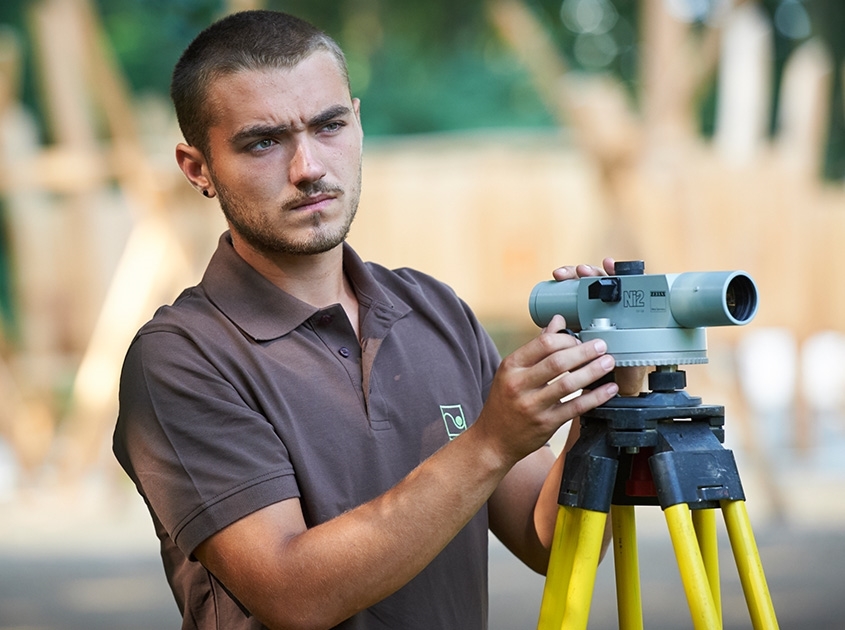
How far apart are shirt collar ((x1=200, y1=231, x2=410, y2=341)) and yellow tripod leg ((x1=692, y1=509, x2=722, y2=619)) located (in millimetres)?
815

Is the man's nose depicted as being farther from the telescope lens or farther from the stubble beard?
the telescope lens

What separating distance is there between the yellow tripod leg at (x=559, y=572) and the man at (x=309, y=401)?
15 cm

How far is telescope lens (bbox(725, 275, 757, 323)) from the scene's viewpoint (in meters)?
2.08

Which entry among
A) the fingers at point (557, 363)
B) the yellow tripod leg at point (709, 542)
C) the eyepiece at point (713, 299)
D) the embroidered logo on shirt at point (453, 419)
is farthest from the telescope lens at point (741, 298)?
the embroidered logo on shirt at point (453, 419)

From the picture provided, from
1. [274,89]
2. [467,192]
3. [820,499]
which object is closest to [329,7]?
[467,192]

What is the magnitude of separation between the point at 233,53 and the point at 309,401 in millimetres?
755

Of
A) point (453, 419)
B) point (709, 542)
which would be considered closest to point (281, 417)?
point (453, 419)

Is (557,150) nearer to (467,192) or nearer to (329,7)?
(467,192)

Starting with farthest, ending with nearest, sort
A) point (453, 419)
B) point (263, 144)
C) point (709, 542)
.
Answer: point (453, 419) < point (263, 144) < point (709, 542)

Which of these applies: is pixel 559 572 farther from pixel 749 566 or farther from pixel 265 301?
pixel 265 301

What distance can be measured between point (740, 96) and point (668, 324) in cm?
751

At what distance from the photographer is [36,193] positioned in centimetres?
966

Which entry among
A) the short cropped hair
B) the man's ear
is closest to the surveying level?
the short cropped hair

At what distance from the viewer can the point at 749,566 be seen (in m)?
2.16
